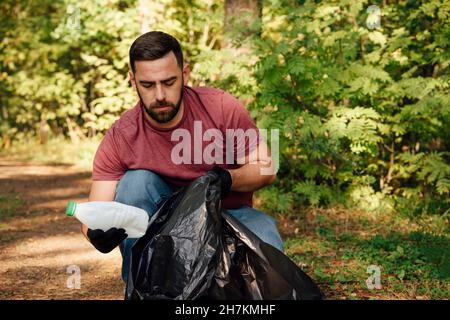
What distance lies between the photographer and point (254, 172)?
3021 mm

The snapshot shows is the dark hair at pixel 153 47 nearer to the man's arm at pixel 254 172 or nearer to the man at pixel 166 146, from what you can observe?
the man at pixel 166 146

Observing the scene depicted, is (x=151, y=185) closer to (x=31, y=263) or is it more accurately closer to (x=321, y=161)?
(x=31, y=263)

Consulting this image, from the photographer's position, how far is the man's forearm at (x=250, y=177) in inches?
117

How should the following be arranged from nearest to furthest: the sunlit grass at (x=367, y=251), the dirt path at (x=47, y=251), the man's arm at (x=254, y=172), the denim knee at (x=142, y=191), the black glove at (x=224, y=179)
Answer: the black glove at (x=224, y=179)
the denim knee at (x=142, y=191)
the man's arm at (x=254, y=172)
the sunlit grass at (x=367, y=251)
the dirt path at (x=47, y=251)

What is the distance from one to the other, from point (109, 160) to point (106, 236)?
0.51 meters

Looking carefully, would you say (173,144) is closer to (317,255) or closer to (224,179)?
(224,179)

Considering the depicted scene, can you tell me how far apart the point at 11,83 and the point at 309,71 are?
727cm

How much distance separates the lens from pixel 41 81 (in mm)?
10180

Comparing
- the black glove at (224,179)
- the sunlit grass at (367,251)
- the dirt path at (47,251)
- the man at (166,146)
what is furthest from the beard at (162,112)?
the sunlit grass at (367,251)

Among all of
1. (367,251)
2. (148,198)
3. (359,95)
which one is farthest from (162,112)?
(359,95)

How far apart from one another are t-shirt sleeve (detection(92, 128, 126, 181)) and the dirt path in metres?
0.80

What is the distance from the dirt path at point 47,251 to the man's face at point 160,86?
116cm

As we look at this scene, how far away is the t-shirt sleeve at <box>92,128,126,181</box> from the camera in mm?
3043
